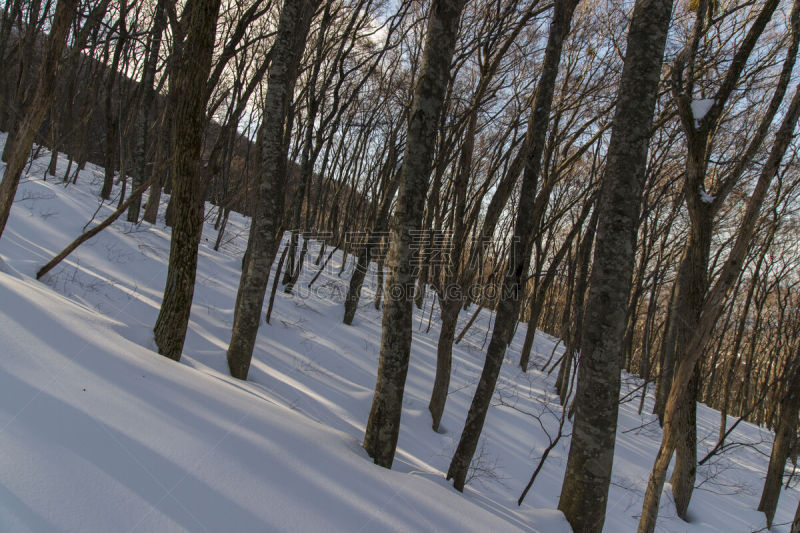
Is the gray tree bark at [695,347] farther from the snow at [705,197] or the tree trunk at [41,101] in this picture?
the tree trunk at [41,101]

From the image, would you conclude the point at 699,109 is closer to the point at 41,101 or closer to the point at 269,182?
the point at 269,182

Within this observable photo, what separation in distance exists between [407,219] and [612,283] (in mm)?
1688

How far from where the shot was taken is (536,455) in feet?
24.6

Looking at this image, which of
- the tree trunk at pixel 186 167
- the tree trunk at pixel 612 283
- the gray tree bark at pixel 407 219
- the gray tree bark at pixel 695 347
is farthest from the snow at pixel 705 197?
the tree trunk at pixel 186 167

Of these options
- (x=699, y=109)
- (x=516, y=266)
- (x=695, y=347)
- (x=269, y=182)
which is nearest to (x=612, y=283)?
(x=516, y=266)

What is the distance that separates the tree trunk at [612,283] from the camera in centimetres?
302

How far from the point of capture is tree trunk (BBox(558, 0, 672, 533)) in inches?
119

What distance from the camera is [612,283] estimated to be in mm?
3043

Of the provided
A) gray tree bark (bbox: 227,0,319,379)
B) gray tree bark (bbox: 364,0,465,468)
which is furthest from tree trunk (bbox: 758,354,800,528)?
gray tree bark (bbox: 227,0,319,379)

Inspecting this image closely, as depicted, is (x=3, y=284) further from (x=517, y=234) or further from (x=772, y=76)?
(x=772, y=76)

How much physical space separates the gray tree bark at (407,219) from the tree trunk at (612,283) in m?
1.43

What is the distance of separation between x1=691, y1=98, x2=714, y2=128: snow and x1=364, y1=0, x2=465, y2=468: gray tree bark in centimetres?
263

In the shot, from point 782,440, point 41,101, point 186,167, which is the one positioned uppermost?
point 41,101

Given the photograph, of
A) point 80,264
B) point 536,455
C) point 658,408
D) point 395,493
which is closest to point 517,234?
point 395,493
